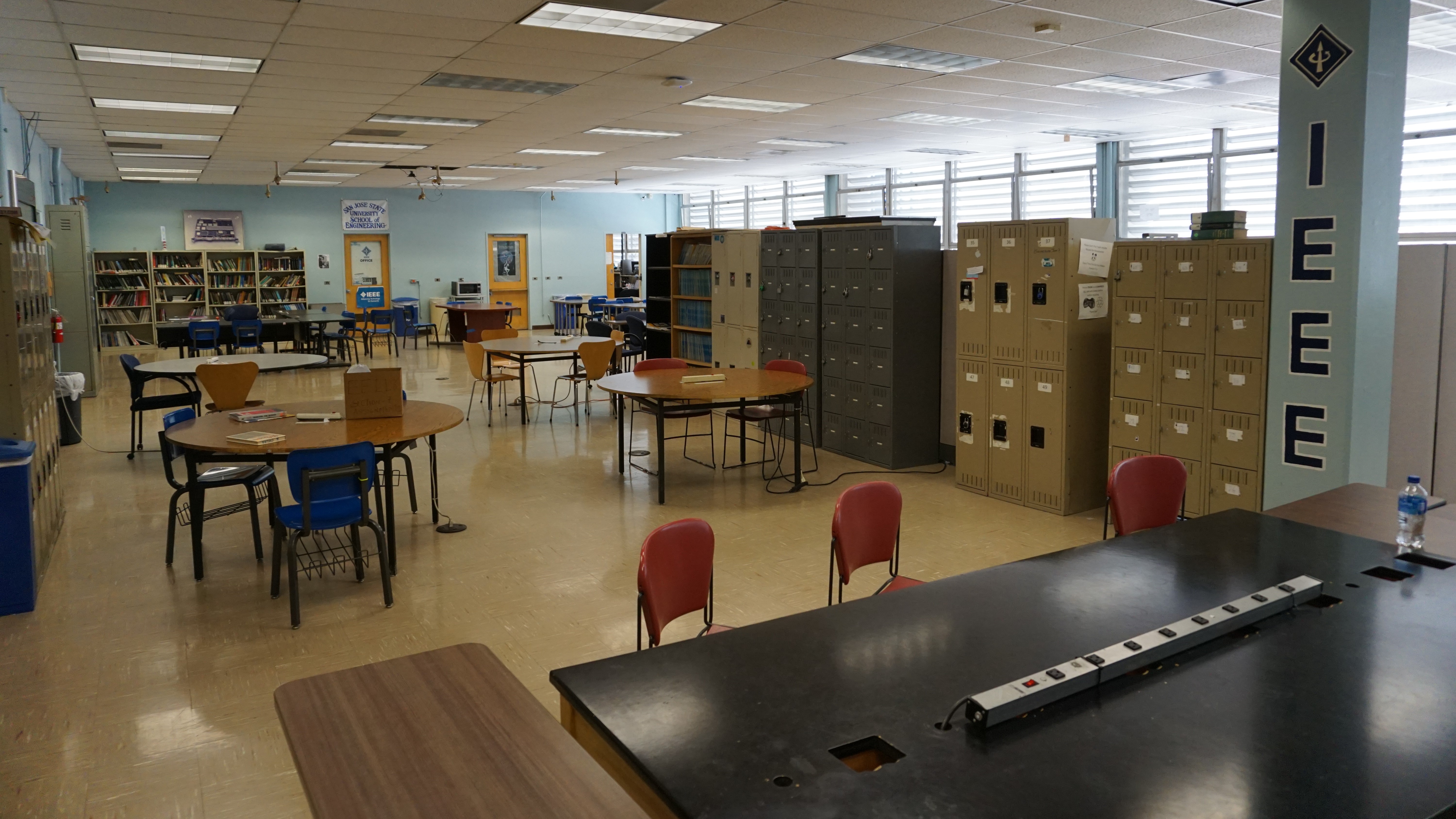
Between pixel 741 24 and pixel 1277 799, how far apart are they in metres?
5.37

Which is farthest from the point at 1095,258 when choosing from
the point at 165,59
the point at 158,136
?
the point at 158,136

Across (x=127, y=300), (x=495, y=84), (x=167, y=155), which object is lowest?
(x=127, y=300)

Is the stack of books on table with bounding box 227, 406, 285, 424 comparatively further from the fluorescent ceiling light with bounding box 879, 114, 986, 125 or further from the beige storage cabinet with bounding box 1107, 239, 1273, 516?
the fluorescent ceiling light with bounding box 879, 114, 986, 125

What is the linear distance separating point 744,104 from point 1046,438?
15.2ft

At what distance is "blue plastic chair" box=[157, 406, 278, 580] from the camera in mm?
5000

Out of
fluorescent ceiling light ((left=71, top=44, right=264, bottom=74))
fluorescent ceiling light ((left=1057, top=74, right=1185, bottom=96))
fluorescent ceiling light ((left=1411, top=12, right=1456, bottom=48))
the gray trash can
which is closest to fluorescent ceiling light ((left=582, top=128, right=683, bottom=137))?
fluorescent ceiling light ((left=71, top=44, right=264, bottom=74))

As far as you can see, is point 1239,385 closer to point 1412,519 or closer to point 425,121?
point 1412,519

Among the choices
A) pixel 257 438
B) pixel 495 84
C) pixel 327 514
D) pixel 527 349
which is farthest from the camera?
pixel 527 349

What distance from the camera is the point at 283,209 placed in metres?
18.8

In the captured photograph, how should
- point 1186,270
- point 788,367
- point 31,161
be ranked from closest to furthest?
point 1186,270, point 788,367, point 31,161

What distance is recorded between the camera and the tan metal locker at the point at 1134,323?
570 centimetres

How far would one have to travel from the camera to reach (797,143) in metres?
12.3

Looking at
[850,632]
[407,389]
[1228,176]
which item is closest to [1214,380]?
[850,632]

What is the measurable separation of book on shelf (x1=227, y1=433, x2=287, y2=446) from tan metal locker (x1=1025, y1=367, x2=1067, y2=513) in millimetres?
4552
